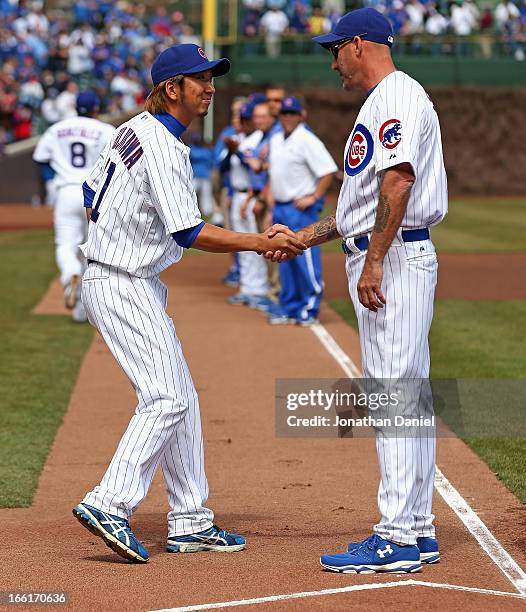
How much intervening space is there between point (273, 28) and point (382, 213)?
31116 mm

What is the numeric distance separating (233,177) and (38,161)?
9.86 ft

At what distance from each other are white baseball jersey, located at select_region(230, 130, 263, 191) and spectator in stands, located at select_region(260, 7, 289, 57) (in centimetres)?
2056

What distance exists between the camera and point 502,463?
691 cm

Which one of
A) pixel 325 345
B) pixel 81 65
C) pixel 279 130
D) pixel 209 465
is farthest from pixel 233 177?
pixel 81 65

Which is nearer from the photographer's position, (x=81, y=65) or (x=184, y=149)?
(x=184, y=149)

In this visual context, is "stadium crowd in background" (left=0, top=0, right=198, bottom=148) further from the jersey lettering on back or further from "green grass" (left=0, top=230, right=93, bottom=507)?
the jersey lettering on back

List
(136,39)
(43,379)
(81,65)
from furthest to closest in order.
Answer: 1. (136,39)
2. (81,65)
3. (43,379)

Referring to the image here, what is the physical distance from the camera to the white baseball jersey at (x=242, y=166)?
14.3 metres

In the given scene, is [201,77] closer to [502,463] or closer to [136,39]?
[502,463]

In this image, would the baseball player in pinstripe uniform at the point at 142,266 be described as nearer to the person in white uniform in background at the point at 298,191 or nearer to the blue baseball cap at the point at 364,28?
the blue baseball cap at the point at 364,28

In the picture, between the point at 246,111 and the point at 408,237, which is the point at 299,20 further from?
the point at 408,237

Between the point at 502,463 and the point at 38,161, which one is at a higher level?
the point at 38,161

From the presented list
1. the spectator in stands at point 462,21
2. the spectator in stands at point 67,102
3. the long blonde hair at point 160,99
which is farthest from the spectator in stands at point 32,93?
the long blonde hair at point 160,99

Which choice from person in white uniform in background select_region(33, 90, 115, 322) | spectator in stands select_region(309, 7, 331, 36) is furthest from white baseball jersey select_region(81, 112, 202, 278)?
spectator in stands select_region(309, 7, 331, 36)
